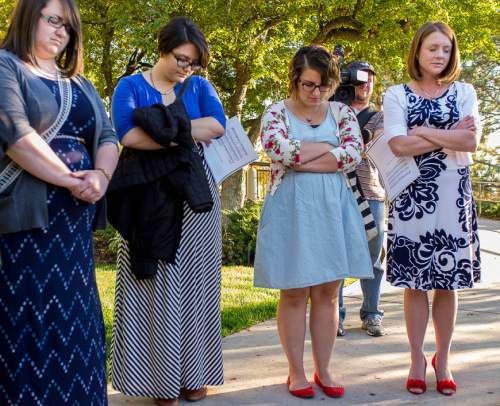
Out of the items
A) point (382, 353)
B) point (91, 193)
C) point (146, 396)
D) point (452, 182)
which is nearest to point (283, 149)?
point (452, 182)

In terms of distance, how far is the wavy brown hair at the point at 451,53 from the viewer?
12.9ft

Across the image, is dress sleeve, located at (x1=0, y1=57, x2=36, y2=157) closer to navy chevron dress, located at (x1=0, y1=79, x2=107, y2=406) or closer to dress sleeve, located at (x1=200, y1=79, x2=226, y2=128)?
navy chevron dress, located at (x1=0, y1=79, x2=107, y2=406)

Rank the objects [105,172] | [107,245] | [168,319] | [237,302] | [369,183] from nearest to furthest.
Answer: [105,172] → [168,319] → [369,183] → [237,302] → [107,245]

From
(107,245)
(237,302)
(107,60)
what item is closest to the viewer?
(237,302)

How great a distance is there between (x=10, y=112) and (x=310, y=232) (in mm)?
1853

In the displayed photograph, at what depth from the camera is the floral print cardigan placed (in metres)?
3.81

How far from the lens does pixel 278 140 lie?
3820mm

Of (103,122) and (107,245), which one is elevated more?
(103,122)

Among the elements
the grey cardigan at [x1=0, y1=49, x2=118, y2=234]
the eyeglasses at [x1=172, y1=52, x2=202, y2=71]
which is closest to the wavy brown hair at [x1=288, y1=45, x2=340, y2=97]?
the eyeglasses at [x1=172, y1=52, x2=202, y2=71]

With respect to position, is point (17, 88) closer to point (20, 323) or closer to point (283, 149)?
point (20, 323)

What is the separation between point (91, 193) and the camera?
284 centimetres

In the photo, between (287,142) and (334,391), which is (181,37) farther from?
(334,391)

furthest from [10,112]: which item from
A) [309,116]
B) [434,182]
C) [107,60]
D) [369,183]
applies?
[107,60]

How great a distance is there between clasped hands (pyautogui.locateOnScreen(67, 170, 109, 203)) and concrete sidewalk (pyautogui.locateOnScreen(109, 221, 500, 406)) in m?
1.54
